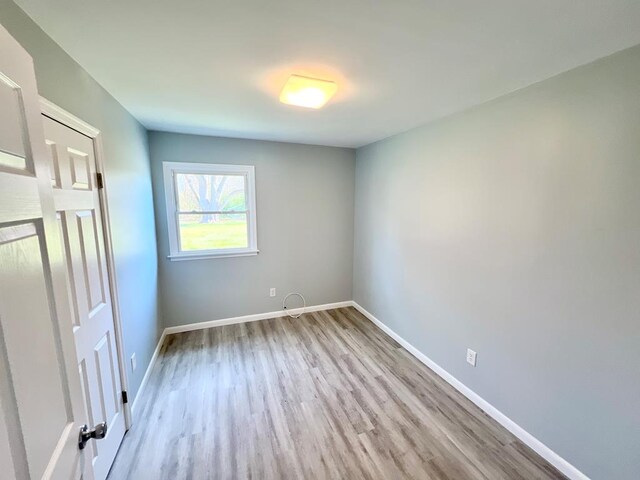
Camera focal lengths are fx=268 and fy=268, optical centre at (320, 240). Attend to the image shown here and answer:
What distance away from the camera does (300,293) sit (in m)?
3.84

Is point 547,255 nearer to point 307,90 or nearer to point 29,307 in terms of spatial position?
point 307,90

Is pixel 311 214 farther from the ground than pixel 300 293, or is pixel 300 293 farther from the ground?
pixel 311 214

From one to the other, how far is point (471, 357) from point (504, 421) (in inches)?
17.8

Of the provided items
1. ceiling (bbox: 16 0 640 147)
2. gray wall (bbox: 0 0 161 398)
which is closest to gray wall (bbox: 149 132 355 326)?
gray wall (bbox: 0 0 161 398)

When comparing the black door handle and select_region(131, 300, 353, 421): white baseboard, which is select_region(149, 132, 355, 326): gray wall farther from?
the black door handle

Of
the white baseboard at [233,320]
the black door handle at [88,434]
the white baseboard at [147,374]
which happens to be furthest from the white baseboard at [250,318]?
the black door handle at [88,434]

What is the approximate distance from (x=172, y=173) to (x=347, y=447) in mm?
3112

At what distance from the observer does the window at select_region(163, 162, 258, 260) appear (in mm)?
3123

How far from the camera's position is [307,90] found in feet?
5.57

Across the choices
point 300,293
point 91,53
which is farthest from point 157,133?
point 300,293

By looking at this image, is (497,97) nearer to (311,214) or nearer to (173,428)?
(311,214)

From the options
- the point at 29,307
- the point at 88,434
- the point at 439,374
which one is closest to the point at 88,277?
the point at 88,434

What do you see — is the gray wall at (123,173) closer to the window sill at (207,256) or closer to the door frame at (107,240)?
the door frame at (107,240)

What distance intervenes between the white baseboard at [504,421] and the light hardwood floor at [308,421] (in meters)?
0.05
